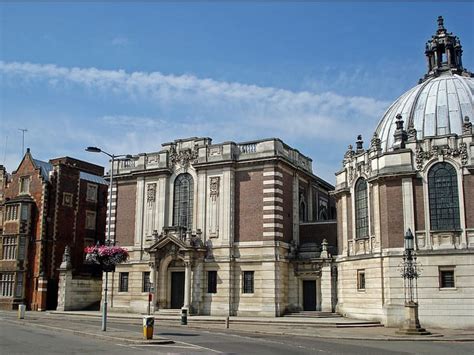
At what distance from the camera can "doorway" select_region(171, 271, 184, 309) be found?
150ft

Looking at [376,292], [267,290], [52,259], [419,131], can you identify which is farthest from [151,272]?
[419,131]

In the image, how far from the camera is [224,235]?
4447cm

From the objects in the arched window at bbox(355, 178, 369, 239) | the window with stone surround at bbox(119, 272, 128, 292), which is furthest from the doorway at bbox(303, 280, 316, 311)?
the window with stone surround at bbox(119, 272, 128, 292)

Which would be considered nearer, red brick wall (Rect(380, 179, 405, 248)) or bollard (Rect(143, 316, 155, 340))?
bollard (Rect(143, 316, 155, 340))

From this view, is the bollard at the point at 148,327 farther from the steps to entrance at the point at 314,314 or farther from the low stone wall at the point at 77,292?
the low stone wall at the point at 77,292

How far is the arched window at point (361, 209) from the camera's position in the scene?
39812 millimetres

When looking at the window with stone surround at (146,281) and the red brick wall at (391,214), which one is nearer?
the red brick wall at (391,214)

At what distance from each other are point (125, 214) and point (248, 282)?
14022mm

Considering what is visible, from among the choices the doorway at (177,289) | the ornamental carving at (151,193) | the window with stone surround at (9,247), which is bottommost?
the doorway at (177,289)

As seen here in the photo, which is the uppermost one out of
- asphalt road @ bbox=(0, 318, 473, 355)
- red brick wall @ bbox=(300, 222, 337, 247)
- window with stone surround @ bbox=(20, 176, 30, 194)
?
window with stone surround @ bbox=(20, 176, 30, 194)

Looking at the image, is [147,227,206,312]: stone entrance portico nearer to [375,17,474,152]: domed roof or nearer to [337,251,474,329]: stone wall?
[337,251,474,329]: stone wall

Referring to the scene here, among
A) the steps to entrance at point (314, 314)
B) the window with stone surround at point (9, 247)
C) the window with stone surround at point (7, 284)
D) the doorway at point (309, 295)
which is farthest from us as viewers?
the window with stone surround at point (9, 247)

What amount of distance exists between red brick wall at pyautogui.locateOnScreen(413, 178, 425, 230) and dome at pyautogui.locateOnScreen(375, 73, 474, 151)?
4.60 metres

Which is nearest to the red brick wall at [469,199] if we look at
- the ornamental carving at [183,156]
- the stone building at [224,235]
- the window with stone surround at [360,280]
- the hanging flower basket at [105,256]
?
the window with stone surround at [360,280]
